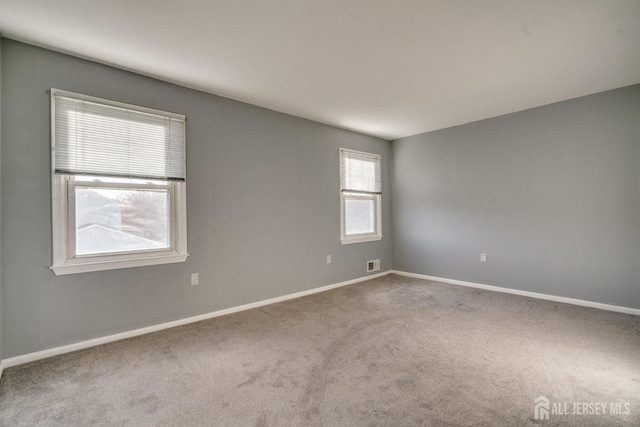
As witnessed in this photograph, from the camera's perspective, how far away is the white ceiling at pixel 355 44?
1.90 metres

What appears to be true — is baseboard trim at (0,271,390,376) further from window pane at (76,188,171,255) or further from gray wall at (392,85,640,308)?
gray wall at (392,85,640,308)

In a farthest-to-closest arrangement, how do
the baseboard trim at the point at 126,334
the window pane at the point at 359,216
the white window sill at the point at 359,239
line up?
1. the window pane at the point at 359,216
2. the white window sill at the point at 359,239
3. the baseboard trim at the point at 126,334

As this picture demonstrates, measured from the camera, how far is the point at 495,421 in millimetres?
1563

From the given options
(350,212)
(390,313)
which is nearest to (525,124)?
(350,212)

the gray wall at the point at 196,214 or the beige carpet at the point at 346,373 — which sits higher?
the gray wall at the point at 196,214

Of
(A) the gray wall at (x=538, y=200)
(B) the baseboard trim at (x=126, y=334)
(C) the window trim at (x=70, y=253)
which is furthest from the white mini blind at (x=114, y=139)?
(A) the gray wall at (x=538, y=200)

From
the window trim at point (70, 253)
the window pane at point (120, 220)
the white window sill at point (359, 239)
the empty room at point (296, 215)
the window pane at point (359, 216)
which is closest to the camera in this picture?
the empty room at point (296, 215)

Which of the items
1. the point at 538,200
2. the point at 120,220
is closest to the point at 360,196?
the point at 538,200

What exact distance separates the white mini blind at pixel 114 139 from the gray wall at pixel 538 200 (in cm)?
383

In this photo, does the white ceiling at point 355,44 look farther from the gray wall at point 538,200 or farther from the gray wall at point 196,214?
the gray wall at point 538,200

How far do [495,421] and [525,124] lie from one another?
3.72 m

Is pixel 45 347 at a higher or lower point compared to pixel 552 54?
lower

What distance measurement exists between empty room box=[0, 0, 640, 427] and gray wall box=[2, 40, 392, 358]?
0.02m

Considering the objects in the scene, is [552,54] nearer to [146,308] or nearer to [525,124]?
[525,124]
